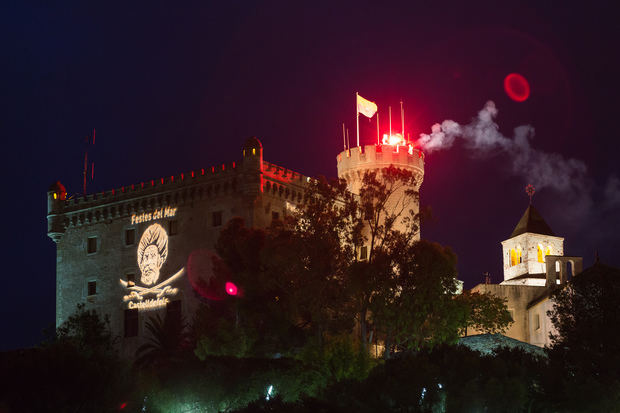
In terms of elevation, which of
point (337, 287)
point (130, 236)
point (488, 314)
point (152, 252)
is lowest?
point (488, 314)

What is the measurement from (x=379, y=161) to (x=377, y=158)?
0.78 ft

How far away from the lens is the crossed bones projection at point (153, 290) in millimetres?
48656

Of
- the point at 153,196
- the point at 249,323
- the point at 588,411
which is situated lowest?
the point at 588,411

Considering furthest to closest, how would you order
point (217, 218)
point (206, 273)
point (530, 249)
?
point (530, 249) < point (217, 218) < point (206, 273)

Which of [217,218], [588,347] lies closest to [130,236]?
[217,218]

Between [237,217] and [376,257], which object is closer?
[376,257]

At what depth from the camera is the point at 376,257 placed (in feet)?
121

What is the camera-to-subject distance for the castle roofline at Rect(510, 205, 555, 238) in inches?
2719

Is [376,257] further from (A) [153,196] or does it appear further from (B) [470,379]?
(A) [153,196]

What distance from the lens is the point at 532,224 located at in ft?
229

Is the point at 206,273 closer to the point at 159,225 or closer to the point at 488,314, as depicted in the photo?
the point at 159,225

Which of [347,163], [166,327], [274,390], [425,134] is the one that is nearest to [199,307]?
[166,327]

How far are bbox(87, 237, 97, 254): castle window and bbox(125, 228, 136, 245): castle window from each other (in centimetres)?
278

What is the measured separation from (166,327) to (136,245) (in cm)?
680
